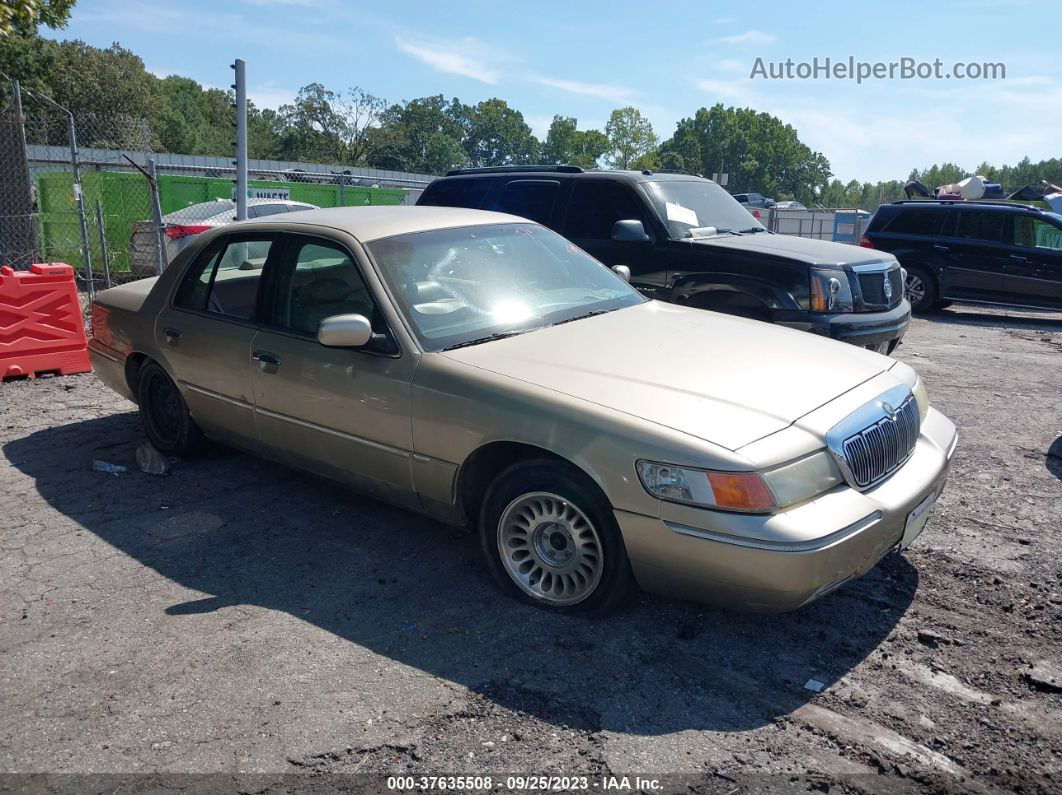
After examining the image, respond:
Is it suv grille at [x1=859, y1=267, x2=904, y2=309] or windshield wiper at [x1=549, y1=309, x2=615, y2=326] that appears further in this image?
suv grille at [x1=859, y1=267, x2=904, y2=309]

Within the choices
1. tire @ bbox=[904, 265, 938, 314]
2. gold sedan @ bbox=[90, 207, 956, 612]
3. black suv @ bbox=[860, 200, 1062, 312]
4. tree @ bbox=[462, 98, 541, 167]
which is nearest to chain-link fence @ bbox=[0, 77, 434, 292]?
gold sedan @ bbox=[90, 207, 956, 612]

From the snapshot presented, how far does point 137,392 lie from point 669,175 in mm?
5124

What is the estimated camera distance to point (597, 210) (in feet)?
26.1

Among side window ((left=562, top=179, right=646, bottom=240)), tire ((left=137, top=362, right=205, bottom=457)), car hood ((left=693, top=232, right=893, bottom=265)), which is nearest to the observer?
tire ((left=137, top=362, right=205, bottom=457))

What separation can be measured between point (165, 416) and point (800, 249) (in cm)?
524

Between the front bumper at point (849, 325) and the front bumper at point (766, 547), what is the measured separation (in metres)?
3.59

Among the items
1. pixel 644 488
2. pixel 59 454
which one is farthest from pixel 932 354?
pixel 59 454

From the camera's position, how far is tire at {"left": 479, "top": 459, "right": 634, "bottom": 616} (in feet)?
11.6

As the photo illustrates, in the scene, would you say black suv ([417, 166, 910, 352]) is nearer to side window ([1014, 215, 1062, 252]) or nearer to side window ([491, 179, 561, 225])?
side window ([491, 179, 561, 225])

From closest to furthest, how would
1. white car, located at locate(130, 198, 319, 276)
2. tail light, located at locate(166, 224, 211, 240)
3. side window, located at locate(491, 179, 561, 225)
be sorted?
1. side window, located at locate(491, 179, 561, 225)
2. tail light, located at locate(166, 224, 211, 240)
3. white car, located at locate(130, 198, 319, 276)

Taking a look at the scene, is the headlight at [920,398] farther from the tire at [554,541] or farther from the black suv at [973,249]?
the black suv at [973,249]

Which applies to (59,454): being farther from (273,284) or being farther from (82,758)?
(82,758)

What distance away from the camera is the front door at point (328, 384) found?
4133mm

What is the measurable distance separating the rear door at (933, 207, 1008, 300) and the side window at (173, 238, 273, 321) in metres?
11.6
